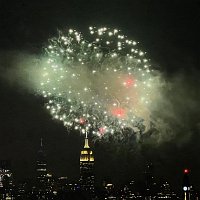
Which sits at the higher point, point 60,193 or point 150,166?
point 150,166

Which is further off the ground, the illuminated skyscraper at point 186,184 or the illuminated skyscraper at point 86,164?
the illuminated skyscraper at point 86,164

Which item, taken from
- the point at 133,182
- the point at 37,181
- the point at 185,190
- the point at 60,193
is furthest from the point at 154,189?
the point at 185,190

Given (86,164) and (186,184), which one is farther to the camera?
(86,164)

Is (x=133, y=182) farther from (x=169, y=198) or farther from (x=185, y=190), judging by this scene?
(x=185, y=190)

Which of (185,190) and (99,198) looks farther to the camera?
(99,198)

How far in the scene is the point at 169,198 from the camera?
11838 cm

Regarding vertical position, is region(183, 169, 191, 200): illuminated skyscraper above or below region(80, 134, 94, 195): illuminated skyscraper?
below

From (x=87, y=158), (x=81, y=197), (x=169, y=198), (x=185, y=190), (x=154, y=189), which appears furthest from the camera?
(x=87, y=158)

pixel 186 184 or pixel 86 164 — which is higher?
pixel 86 164

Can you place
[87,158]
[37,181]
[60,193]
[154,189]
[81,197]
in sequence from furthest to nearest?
1. [37,181]
2. [87,158]
3. [154,189]
4. [60,193]
5. [81,197]

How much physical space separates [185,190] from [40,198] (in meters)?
84.0

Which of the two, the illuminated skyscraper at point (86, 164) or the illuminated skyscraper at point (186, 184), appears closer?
the illuminated skyscraper at point (186, 184)

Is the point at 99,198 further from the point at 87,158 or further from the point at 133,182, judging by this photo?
the point at 87,158

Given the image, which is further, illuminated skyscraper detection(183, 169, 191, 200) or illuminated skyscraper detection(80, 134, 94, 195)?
illuminated skyscraper detection(80, 134, 94, 195)
